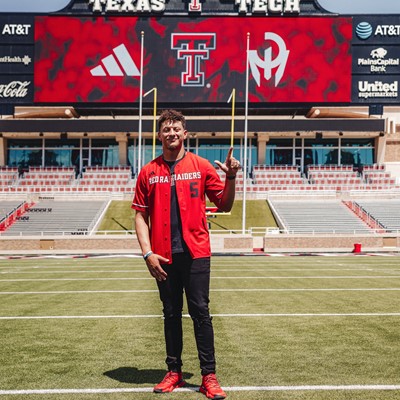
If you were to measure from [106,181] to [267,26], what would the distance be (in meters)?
18.3

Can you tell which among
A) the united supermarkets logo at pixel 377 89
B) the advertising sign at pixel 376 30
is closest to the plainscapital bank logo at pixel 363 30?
the advertising sign at pixel 376 30

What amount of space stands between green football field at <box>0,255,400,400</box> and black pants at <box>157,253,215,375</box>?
0.26 meters

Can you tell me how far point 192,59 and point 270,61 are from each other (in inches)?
251

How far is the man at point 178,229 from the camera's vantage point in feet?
14.6

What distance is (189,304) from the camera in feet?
14.7

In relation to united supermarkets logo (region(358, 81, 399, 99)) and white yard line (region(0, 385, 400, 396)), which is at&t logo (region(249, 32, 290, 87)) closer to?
united supermarkets logo (region(358, 81, 399, 99))

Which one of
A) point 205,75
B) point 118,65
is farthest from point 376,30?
point 118,65

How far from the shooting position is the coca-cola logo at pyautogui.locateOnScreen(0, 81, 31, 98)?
163 feet

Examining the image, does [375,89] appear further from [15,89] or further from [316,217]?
[15,89]

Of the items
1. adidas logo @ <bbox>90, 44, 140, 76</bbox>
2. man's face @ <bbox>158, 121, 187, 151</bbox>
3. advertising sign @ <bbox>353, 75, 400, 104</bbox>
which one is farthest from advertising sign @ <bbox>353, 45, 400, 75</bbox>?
man's face @ <bbox>158, 121, 187, 151</bbox>

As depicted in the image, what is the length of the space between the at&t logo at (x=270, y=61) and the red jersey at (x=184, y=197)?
4463 cm

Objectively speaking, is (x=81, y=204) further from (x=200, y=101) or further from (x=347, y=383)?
(x=347, y=383)

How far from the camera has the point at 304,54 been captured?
48.6 m

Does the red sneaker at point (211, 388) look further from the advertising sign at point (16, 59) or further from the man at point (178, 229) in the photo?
the advertising sign at point (16, 59)
